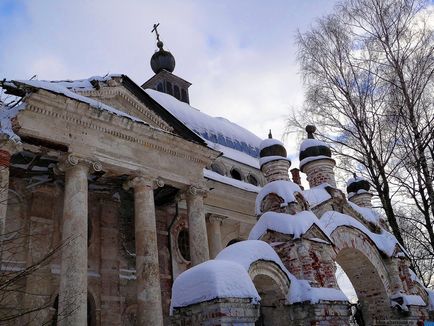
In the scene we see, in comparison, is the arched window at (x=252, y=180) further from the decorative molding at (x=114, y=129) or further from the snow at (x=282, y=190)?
the snow at (x=282, y=190)

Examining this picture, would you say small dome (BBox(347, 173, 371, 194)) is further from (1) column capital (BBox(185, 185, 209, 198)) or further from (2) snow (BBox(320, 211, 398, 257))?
(1) column capital (BBox(185, 185, 209, 198))

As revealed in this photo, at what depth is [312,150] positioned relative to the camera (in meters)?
12.8

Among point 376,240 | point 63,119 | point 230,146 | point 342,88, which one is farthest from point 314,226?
point 230,146

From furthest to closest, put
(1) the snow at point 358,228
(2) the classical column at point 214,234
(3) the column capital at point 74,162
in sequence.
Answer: (2) the classical column at point 214,234 < (3) the column capital at point 74,162 < (1) the snow at point 358,228

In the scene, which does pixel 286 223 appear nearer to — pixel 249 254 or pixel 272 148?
pixel 249 254

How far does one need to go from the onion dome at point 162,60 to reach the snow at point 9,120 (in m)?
17.1

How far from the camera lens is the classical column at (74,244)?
9.38m

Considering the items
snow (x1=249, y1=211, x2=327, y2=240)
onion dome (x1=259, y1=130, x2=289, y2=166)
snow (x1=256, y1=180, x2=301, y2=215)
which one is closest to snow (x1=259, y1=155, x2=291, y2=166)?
onion dome (x1=259, y1=130, x2=289, y2=166)

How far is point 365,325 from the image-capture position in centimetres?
1100

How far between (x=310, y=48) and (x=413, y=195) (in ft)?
18.0

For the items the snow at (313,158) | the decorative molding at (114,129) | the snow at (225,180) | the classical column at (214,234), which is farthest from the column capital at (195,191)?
the snow at (313,158)

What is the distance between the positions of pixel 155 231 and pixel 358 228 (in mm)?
5250

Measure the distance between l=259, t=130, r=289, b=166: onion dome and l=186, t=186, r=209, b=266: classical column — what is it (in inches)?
123

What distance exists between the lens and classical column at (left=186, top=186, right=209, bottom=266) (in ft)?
41.9
